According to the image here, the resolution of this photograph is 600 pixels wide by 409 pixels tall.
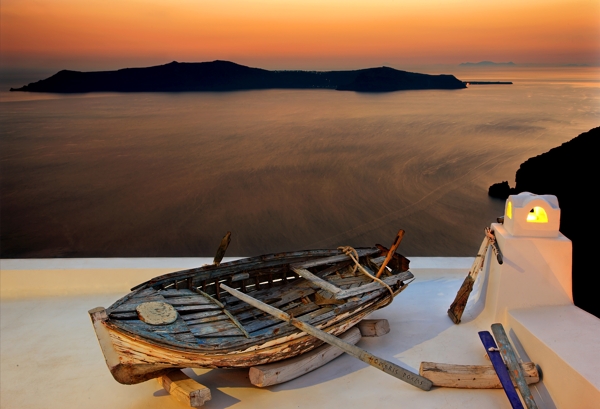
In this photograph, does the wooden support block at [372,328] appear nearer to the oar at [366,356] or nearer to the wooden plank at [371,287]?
the wooden plank at [371,287]

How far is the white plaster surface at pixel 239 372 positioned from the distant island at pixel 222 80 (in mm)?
8115

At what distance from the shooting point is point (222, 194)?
12.6m

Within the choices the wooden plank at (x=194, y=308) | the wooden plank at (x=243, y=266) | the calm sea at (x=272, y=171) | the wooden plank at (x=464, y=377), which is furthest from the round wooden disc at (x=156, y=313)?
the calm sea at (x=272, y=171)

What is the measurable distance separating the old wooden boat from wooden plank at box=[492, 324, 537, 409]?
862 mm

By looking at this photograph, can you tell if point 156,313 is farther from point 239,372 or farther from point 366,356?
point 366,356

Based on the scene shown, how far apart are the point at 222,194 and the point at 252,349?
8874 millimetres

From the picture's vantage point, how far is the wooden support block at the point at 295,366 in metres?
4.09

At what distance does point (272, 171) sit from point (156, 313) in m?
8.98

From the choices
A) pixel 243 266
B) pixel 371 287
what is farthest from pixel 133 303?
pixel 371 287

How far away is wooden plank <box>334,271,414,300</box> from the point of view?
4.58 meters

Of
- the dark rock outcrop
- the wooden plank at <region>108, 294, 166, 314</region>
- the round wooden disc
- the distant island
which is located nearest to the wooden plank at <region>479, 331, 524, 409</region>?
the round wooden disc

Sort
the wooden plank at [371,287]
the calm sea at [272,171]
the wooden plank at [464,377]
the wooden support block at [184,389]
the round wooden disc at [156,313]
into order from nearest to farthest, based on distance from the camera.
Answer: the wooden support block at [184,389]
the round wooden disc at [156,313]
the wooden plank at [464,377]
the wooden plank at [371,287]
the calm sea at [272,171]

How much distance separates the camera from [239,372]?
4512 mm

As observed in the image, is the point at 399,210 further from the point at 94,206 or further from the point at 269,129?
the point at 94,206
